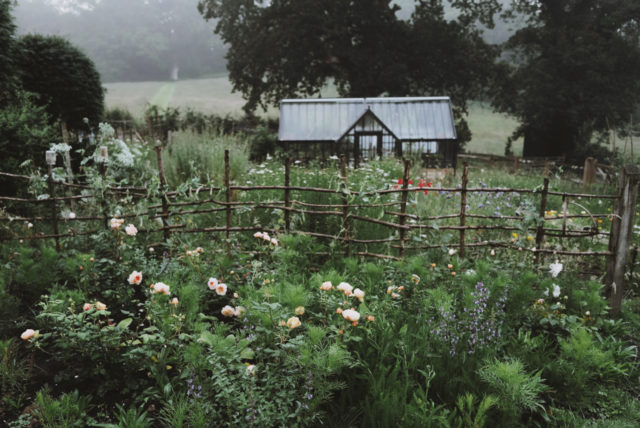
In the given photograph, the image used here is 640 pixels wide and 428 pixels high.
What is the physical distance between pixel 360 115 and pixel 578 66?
11.4 meters

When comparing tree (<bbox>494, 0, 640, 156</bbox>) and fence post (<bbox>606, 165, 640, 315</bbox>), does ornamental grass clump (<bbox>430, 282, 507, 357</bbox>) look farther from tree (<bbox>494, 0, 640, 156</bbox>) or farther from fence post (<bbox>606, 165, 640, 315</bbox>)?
tree (<bbox>494, 0, 640, 156</bbox>)

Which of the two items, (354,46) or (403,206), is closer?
(403,206)

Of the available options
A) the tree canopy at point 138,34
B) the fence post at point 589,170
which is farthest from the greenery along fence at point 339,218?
the tree canopy at point 138,34

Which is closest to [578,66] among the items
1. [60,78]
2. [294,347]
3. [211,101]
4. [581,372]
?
[60,78]

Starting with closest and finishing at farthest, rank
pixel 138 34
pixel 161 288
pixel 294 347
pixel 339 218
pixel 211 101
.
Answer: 1. pixel 294 347
2. pixel 161 288
3. pixel 339 218
4. pixel 211 101
5. pixel 138 34

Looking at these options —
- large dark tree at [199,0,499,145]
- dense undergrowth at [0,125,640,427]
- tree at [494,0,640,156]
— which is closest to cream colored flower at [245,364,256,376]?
dense undergrowth at [0,125,640,427]

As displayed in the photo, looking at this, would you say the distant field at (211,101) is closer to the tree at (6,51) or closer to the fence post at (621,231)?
the tree at (6,51)

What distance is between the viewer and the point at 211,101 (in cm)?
5278

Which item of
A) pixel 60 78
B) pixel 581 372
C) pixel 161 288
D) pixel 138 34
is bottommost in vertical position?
pixel 581 372

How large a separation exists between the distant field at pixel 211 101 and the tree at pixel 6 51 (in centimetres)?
3024

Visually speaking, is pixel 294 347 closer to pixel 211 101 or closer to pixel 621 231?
pixel 621 231

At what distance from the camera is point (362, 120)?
1491 centimetres

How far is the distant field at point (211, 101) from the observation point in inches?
1625

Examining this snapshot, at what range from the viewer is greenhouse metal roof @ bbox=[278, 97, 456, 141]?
15.9 m
